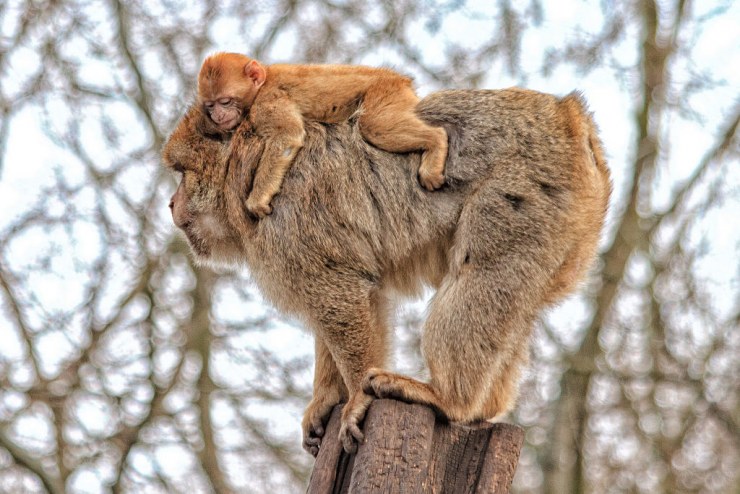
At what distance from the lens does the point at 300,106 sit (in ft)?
19.7

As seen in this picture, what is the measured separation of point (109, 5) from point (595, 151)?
11.1 metres

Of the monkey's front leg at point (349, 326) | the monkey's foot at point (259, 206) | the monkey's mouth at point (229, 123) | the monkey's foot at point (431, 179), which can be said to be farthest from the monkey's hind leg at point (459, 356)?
the monkey's mouth at point (229, 123)

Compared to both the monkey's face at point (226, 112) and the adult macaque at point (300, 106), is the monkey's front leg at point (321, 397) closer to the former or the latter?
the adult macaque at point (300, 106)

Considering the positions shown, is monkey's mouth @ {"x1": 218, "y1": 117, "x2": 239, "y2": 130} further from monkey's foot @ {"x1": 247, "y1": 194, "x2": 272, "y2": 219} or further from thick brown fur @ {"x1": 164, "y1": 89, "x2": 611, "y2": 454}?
monkey's foot @ {"x1": 247, "y1": 194, "x2": 272, "y2": 219}

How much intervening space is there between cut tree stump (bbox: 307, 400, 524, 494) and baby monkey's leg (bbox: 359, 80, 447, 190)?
137 cm

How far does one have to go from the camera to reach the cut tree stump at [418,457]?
15.8 feet

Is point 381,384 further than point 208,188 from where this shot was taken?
No

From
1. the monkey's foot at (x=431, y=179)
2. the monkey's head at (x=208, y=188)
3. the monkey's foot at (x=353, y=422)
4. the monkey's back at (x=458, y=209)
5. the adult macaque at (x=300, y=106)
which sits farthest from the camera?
the monkey's head at (x=208, y=188)

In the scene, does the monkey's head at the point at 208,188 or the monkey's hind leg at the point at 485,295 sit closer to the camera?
the monkey's hind leg at the point at 485,295

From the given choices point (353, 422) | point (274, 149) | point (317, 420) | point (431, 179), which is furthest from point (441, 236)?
point (317, 420)

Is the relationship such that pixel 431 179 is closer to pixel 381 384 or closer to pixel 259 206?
pixel 259 206

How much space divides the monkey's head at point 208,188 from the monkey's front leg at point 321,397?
2.73ft

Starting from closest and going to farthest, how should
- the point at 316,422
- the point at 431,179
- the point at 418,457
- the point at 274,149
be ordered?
the point at 418,457, the point at 431,179, the point at 274,149, the point at 316,422

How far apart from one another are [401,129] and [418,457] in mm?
1909
